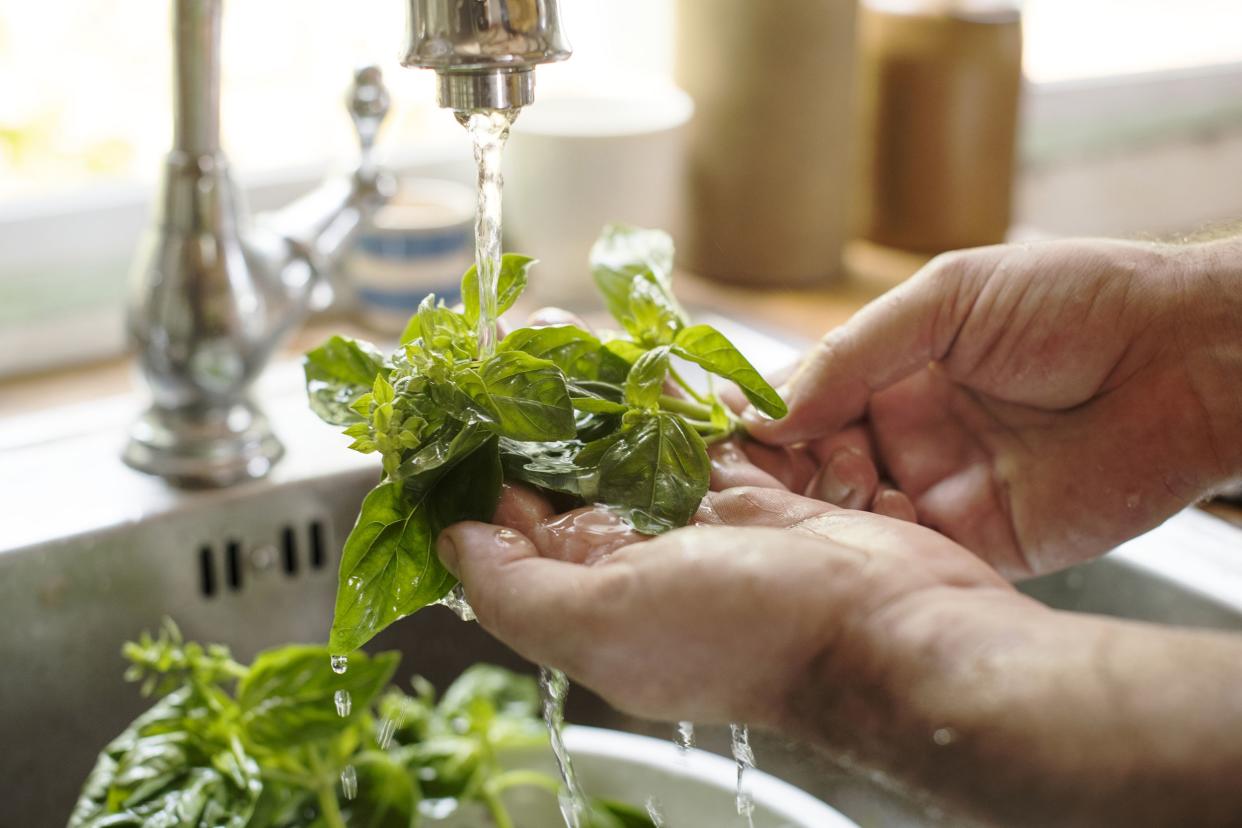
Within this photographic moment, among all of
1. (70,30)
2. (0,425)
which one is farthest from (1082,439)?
(70,30)

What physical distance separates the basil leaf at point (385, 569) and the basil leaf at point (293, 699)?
0.17m

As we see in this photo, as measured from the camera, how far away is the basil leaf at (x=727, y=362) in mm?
591

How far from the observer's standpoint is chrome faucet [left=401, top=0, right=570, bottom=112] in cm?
51

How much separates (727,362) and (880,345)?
130 mm

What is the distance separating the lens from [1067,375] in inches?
27.9

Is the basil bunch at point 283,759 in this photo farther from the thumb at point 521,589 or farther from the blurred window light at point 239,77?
the blurred window light at point 239,77

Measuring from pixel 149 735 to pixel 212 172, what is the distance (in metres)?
0.36

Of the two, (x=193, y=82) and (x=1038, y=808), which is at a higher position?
(x=193, y=82)

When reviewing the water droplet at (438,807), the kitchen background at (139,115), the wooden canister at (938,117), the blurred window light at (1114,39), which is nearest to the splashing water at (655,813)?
the water droplet at (438,807)

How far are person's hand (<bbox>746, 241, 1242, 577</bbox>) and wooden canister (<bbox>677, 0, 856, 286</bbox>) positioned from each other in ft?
1.50

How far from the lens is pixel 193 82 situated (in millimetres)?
811

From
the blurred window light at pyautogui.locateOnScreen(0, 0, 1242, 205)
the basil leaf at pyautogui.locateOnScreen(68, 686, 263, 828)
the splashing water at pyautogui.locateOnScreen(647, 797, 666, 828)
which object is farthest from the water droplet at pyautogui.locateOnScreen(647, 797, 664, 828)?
the blurred window light at pyautogui.locateOnScreen(0, 0, 1242, 205)

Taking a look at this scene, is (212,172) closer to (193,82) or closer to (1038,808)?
(193,82)

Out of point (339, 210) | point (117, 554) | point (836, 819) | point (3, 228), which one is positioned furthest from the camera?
point (3, 228)
